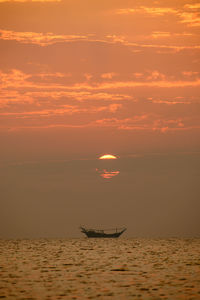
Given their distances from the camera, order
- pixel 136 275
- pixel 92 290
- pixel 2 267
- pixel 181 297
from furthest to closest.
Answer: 1. pixel 2 267
2. pixel 136 275
3. pixel 92 290
4. pixel 181 297

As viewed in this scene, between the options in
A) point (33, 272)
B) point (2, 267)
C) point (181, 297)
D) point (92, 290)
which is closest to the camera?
point (181, 297)

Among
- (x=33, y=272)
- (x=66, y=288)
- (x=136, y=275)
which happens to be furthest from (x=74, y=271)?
(x=66, y=288)

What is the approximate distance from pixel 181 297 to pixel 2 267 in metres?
30.9

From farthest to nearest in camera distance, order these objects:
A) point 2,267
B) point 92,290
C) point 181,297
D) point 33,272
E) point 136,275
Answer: point 2,267 → point 33,272 → point 136,275 → point 92,290 → point 181,297

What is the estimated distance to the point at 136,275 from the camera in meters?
55.7

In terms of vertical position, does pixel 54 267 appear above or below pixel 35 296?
above

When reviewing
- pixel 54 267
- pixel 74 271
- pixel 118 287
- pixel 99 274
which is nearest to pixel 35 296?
pixel 118 287

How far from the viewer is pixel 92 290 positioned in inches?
1779

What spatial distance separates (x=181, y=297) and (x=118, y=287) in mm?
6950

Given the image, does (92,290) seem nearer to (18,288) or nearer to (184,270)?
(18,288)

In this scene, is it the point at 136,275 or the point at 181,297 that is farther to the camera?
the point at 136,275

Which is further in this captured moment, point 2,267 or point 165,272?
point 2,267

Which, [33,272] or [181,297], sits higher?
[33,272]

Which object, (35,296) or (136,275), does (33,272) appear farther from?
(35,296)
